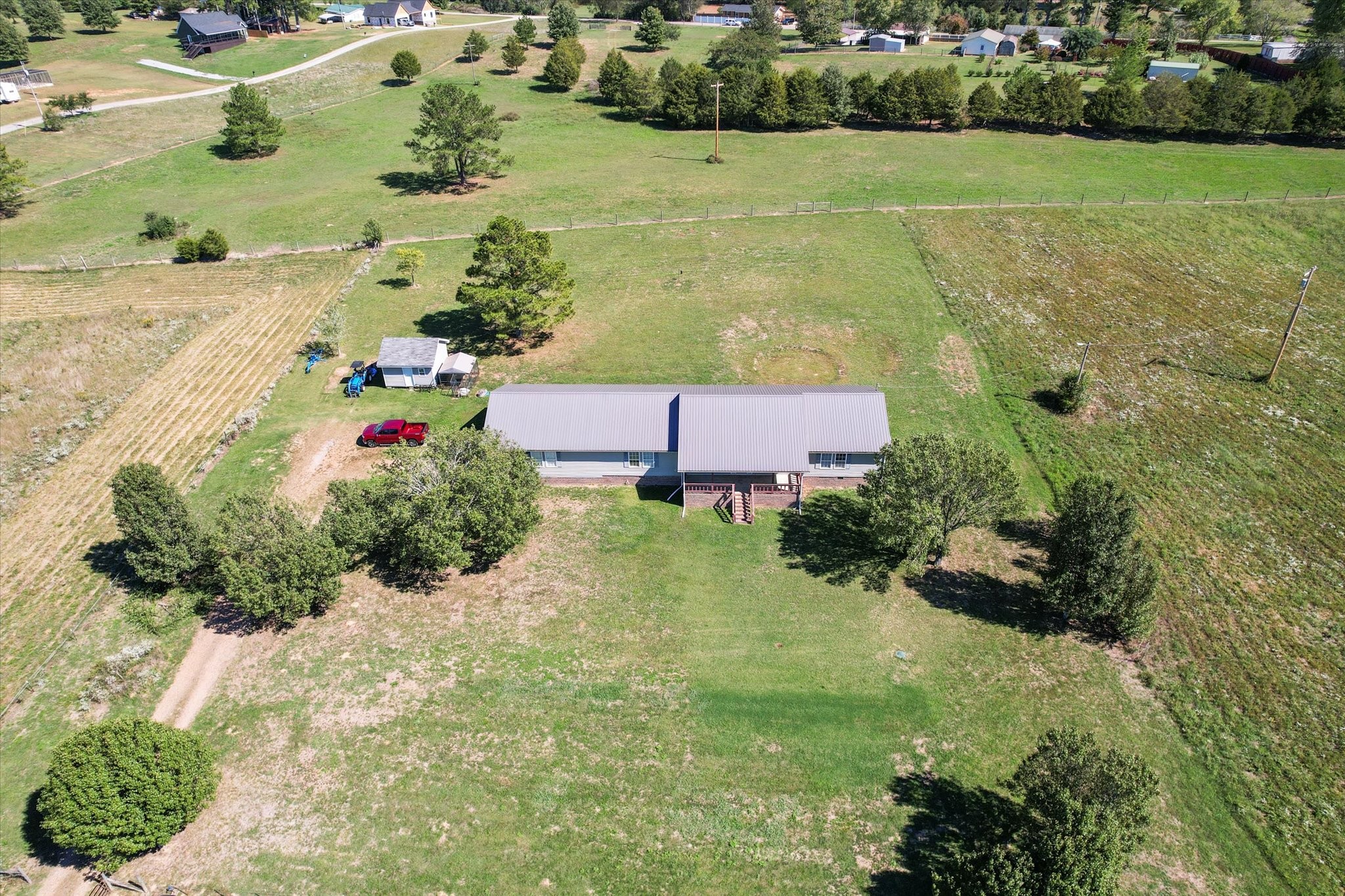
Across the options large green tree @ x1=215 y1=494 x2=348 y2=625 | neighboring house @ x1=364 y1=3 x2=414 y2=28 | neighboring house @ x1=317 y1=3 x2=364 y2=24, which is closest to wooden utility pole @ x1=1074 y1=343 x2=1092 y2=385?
large green tree @ x1=215 y1=494 x2=348 y2=625

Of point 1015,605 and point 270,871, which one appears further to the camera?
point 1015,605

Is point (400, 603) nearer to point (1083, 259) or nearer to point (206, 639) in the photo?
point (206, 639)

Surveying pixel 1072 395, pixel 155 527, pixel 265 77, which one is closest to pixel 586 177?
pixel 1072 395

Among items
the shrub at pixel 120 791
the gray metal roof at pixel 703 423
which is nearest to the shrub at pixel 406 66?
the gray metal roof at pixel 703 423

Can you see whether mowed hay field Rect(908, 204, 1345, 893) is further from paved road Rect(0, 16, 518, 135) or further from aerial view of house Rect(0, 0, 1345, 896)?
paved road Rect(0, 16, 518, 135)

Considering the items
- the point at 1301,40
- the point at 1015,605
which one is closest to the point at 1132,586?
the point at 1015,605

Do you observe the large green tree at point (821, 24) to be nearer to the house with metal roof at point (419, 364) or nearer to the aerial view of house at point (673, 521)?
the aerial view of house at point (673, 521)
